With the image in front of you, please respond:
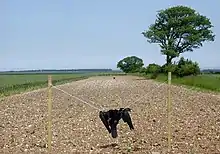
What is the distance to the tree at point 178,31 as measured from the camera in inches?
2960

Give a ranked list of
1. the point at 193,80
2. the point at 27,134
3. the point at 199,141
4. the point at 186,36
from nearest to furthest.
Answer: the point at 199,141 → the point at 27,134 → the point at 193,80 → the point at 186,36

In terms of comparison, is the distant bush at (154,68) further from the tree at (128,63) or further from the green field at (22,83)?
the tree at (128,63)

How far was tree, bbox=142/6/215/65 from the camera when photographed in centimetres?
7519

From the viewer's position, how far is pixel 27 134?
13477 mm

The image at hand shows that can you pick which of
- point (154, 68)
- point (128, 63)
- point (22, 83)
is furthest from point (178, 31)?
point (128, 63)

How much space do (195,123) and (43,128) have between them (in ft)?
16.1

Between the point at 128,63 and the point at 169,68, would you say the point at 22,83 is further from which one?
the point at 128,63

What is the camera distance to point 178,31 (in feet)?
250

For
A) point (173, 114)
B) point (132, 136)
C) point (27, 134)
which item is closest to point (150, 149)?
point (132, 136)

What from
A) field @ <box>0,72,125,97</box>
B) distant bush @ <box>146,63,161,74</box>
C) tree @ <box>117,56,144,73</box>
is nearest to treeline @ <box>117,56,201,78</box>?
distant bush @ <box>146,63,161,74</box>

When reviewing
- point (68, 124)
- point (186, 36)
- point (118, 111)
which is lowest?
point (68, 124)

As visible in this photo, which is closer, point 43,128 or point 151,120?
point 43,128

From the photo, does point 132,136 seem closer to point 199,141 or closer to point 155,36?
point 199,141

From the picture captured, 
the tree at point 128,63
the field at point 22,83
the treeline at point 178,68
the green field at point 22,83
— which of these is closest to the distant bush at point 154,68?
the treeline at point 178,68
